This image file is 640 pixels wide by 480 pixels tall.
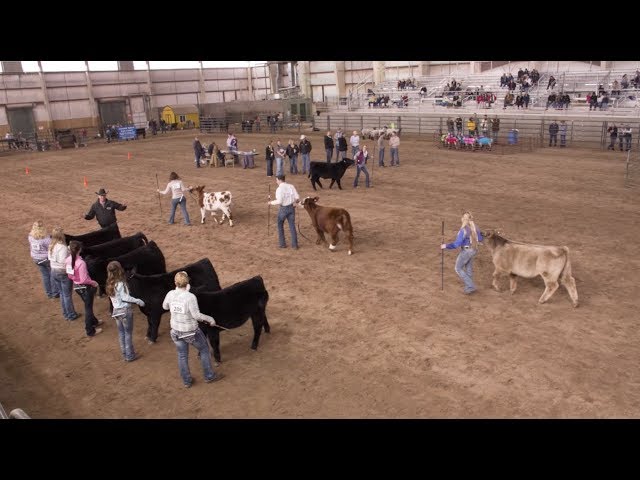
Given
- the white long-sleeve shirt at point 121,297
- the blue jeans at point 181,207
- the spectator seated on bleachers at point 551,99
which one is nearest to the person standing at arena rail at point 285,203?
the blue jeans at point 181,207

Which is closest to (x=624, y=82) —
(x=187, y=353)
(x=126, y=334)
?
(x=187, y=353)

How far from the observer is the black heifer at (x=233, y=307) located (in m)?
7.27

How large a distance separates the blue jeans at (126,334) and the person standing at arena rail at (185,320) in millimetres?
1014

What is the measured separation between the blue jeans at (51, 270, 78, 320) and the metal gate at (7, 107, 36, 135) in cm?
3958

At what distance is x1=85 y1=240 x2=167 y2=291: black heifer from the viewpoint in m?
8.98

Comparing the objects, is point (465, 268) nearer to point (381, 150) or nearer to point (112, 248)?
point (112, 248)

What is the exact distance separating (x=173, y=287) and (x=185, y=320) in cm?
189

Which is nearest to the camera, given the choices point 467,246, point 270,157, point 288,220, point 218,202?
point 467,246

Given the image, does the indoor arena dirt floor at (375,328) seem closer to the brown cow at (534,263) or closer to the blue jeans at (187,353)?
the blue jeans at (187,353)

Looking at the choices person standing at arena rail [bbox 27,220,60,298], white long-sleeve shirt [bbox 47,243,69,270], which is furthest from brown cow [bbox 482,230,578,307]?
person standing at arena rail [bbox 27,220,60,298]

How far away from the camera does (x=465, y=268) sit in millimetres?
9117

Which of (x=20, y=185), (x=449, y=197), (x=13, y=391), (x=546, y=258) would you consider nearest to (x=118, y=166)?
(x=20, y=185)

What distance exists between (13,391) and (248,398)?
3.23 meters

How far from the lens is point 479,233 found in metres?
9.02
